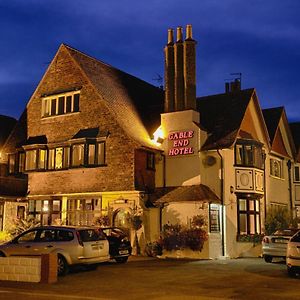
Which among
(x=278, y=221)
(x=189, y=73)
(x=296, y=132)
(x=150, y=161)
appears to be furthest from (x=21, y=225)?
(x=296, y=132)

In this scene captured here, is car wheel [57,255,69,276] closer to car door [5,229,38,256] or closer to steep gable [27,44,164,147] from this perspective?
car door [5,229,38,256]

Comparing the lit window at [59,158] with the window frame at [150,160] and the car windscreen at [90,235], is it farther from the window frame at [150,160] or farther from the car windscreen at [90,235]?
the car windscreen at [90,235]

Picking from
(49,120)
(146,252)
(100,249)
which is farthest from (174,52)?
(100,249)

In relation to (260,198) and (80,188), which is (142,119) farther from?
(260,198)

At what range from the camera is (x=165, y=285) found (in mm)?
14664

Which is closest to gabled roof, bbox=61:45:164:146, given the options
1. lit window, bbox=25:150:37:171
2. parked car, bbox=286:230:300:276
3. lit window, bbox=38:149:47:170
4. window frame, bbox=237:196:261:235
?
lit window, bbox=38:149:47:170

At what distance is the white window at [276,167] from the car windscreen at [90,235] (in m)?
15.5

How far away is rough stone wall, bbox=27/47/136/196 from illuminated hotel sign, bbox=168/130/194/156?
8.62 feet

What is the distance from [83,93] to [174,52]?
18.0 ft

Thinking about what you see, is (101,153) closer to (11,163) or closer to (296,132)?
(11,163)

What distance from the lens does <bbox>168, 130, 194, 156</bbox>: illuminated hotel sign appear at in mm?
27703

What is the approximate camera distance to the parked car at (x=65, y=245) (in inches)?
696

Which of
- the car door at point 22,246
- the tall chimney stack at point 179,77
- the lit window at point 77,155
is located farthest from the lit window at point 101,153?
the car door at point 22,246

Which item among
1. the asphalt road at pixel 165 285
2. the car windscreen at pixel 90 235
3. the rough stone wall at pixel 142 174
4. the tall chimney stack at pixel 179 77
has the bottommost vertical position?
the asphalt road at pixel 165 285
